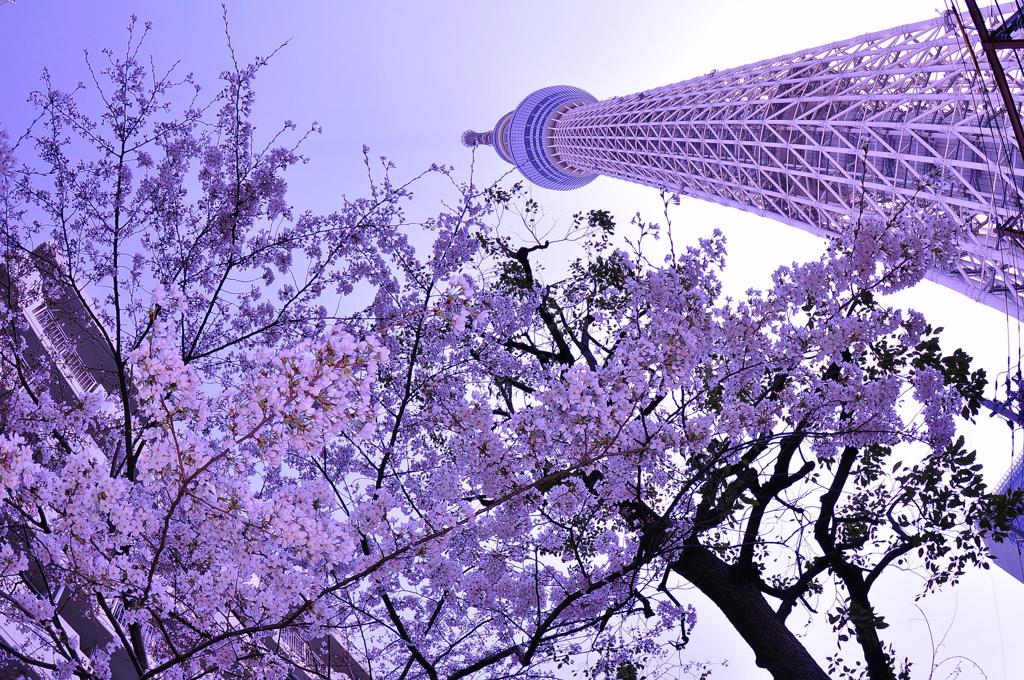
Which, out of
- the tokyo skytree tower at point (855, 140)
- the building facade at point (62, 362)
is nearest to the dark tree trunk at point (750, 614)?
the tokyo skytree tower at point (855, 140)

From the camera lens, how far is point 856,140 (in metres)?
37.4

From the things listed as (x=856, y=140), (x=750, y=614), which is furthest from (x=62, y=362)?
(x=856, y=140)

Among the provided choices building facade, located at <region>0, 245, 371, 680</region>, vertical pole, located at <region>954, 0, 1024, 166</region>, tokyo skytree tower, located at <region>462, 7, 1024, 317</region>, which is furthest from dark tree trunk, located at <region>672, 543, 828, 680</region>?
building facade, located at <region>0, 245, 371, 680</region>

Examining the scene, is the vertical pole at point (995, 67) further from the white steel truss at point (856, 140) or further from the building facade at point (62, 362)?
the building facade at point (62, 362)

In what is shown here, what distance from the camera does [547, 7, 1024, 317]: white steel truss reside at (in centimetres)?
2439

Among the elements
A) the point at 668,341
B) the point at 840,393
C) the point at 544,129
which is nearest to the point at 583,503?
the point at 668,341

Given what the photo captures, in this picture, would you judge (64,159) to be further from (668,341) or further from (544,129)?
(544,129)

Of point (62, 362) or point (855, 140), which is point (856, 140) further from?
point (62, 362)

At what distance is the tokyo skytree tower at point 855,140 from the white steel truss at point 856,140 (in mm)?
101

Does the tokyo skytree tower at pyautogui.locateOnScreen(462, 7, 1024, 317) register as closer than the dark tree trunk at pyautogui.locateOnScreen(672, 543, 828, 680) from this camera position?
No

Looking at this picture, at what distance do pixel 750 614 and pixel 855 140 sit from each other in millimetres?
37647

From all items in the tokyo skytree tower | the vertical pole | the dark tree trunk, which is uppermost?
the tokyo skytree tower

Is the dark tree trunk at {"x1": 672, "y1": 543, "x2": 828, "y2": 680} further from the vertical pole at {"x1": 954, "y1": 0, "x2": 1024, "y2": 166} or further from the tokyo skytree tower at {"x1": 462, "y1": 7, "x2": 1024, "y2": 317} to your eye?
the vertical pole at {"x1": 954, "y1": 0, "x2": 1024, "y2": 166}

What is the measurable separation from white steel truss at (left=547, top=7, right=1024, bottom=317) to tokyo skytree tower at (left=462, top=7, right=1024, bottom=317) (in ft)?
0.33
